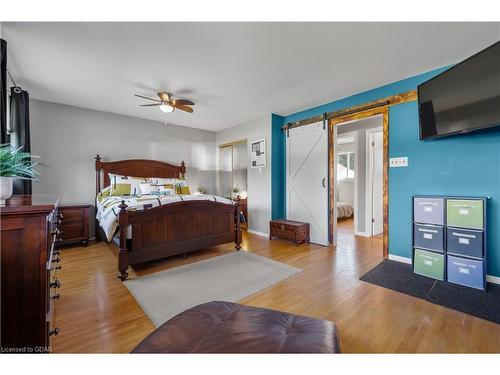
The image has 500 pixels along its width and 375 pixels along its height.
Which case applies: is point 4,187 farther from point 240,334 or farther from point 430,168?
point 430,168

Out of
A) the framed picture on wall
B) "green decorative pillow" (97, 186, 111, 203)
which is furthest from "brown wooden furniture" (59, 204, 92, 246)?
the framed picture on wall

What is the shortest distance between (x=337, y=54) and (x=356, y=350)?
266 centimetres

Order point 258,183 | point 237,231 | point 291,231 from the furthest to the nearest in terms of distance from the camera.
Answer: point 258,183 < point 291,231 < point 237,231

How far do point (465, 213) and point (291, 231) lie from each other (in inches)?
Result: 88.4

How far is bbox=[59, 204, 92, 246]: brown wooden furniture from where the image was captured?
353 cm

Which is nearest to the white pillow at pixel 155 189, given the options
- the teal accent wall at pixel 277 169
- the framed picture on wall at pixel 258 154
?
the framed picture on wall at pixel 258 154

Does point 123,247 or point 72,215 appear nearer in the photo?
point 123,247

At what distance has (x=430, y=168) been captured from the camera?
2674 mm

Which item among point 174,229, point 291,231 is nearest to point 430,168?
point 291,231

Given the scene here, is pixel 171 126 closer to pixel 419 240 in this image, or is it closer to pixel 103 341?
pixel 103 341

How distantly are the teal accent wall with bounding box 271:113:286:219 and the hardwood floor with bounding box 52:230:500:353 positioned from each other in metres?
1.58

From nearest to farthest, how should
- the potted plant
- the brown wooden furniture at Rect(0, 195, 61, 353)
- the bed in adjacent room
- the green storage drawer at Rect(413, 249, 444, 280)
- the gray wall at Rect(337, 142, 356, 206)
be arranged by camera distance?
the brown wooden furniture at Rect(0, 195, 61, 353) → the potted plant → the green storage drawer at Rect(413, 249, 444, 280) → the bed in adjacent room → the gray wall at Rect(337, 142, 356, 206)

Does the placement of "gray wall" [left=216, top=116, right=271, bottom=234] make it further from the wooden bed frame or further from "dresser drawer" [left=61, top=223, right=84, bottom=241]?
"dresser drawer" [left=61, top=223, right=84, bottom=241]
